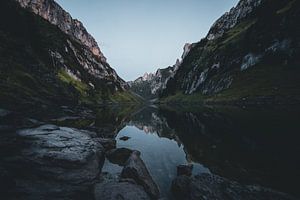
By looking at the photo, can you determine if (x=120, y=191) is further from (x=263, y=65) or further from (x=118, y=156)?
(x=263, y=65)

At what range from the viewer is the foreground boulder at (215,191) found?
1459cm

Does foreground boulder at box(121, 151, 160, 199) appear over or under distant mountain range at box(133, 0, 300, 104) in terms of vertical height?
under

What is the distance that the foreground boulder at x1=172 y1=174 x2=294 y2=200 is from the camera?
14.6m

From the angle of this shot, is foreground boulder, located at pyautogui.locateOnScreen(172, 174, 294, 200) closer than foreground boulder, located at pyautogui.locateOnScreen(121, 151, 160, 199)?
Yes

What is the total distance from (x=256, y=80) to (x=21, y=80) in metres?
121

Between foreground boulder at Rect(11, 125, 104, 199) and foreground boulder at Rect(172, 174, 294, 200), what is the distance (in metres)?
7.08

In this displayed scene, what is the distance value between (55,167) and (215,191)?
13037mm

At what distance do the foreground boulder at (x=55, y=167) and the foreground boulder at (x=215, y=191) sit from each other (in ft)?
23.2

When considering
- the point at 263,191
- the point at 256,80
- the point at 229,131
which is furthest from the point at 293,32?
the point at 263,191

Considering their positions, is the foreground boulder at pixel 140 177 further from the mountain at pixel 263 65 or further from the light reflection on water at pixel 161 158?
the mountain at pixel 263 65

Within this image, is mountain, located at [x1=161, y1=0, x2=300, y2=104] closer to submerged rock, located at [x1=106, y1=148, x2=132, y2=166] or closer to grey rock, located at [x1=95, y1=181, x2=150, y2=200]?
submerged rock, located at [x1=106, y1=148, x2=132, y2=166]

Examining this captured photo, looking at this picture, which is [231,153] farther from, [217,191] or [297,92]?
[297,92]

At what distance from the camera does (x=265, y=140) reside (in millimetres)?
32281

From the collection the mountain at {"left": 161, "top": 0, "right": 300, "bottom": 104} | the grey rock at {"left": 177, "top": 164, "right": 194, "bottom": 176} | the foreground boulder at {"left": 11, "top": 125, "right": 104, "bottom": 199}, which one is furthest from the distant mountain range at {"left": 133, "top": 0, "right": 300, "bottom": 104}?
the foreground boulder at {"left": 11, "top": 125, "right": 104, "bottom": 199}
